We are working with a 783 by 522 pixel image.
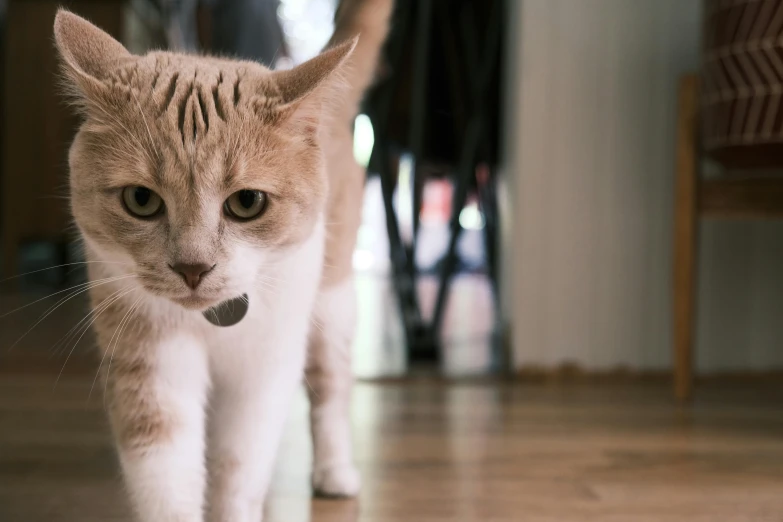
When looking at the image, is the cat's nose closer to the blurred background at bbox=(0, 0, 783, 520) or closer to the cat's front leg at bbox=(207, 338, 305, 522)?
the cat's front leg at bbox=(207, 338, 305, 522)

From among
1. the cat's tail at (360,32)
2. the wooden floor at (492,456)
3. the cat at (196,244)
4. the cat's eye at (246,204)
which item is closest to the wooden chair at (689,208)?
the wooden floor at (492,456)

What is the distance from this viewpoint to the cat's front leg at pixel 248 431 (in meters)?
0.83

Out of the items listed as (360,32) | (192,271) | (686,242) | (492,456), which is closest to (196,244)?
(192,271)

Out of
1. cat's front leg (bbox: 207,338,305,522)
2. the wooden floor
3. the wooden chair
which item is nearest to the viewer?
cat's front leg (bbox: 207,338,305,522)

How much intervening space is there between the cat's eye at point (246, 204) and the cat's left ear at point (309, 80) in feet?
0.30

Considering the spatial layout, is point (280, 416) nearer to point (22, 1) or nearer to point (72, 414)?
point (72, 414)

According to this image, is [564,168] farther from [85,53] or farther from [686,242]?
[85,53]

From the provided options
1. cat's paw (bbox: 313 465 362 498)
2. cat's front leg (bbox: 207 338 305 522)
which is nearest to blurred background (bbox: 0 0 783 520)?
cat's paw (bbox: 313 465 362 498)

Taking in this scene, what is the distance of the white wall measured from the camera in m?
1.81

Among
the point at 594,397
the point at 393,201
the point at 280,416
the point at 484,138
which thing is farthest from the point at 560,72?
the point at 280,416

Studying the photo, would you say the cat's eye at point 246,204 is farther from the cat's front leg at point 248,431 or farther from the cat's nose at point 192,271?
the cat's front leg at point 248,431

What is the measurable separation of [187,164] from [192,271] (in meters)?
0.10

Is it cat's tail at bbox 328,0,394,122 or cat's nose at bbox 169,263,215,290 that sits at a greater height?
cat's tail at bbox 328,0,394,122

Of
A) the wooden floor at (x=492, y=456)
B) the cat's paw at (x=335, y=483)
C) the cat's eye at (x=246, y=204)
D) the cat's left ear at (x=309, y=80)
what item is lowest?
the wooden floor at (x=492, y=456)
